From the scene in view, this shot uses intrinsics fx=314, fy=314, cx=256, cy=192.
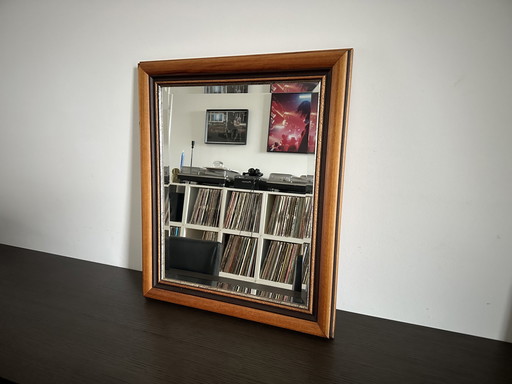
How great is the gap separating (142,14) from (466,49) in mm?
1170

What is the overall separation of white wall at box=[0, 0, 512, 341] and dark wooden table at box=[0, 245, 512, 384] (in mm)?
118

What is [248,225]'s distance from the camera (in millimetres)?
1062

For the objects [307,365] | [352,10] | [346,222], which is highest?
[352,10]

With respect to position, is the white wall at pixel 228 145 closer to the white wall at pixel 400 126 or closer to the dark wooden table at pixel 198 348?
the white wall at pixel 400 126

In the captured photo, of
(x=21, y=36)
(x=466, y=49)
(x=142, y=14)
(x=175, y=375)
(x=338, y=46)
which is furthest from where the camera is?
(x=21, y=36)

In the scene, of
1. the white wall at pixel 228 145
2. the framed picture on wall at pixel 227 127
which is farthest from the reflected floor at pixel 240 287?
the framed picture on wall at pixel 227 127

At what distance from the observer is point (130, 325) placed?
926 millimetres

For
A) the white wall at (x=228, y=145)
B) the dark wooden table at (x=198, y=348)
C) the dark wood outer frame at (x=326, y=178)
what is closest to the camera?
the dark wooden table at (x=198, y=348)

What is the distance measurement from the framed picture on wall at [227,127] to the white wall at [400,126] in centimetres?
25

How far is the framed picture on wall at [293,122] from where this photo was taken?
96 centimetres

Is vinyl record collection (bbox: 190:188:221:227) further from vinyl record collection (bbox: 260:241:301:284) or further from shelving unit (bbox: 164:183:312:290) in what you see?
vinyl record collection (bbox: 260:241:301:284)

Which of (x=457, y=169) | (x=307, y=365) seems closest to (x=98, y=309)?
(x=307, y=365)

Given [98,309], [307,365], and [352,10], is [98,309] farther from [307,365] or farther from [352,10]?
[352,10]

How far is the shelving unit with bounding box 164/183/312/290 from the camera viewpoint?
994mm
